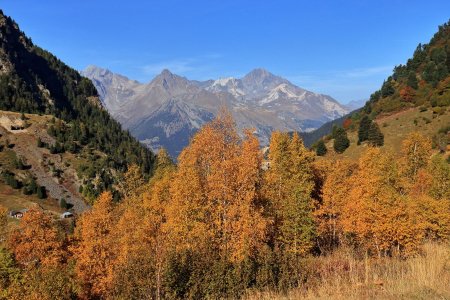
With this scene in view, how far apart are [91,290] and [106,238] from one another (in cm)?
722

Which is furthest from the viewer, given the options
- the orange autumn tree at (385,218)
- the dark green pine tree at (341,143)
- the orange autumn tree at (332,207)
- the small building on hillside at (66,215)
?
the small building on hillside at (66,215)

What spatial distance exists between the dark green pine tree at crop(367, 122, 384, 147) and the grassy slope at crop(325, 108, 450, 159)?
1.75 metres

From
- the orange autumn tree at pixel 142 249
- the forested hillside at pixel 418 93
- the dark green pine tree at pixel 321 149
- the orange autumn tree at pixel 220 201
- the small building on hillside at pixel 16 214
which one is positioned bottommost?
the small building on hillside at pixel 16 214

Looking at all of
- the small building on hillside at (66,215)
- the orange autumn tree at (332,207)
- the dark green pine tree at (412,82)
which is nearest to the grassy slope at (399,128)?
the dark green pine tree at (412,82)

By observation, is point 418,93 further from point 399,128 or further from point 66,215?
point 66,215

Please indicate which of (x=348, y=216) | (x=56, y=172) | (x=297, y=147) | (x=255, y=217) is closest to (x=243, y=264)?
(x=255, y=217)

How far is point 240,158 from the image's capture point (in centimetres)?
3688

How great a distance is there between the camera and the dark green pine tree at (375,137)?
11750 cm

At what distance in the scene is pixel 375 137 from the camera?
118 m

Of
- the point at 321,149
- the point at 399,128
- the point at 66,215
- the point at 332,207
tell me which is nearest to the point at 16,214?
the point at 66,215

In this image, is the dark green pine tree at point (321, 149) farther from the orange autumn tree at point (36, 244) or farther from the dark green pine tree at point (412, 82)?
the orange autumn tree at point (36, 244)

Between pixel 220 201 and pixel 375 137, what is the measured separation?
9451cm

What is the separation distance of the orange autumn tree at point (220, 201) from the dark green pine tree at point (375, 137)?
88.2m

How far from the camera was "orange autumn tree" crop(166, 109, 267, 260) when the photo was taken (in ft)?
114
